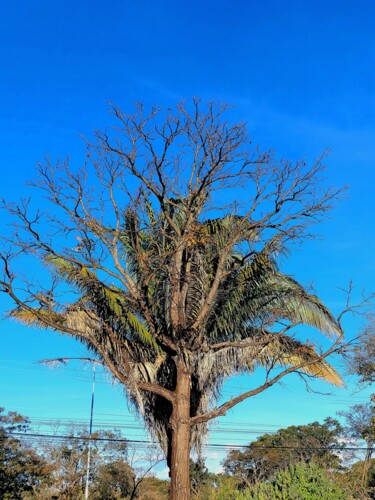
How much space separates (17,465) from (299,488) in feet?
73.4

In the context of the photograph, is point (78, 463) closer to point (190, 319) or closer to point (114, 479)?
point (114, 479)

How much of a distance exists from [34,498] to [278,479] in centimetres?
2218

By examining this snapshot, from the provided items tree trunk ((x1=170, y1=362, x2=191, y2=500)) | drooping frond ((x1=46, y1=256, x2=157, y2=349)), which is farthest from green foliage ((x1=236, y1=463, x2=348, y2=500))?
drooping frond ((x1=46, y1=256, x2=157, y2=349))

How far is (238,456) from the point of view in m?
43.2

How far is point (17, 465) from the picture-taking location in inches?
1126

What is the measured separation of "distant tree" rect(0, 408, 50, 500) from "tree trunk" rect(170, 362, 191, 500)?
761 inches

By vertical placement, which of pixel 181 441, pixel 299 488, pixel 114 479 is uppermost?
pixel 114 479

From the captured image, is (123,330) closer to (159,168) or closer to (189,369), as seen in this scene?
(189,369)

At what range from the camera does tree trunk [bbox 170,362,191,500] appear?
1100 cm

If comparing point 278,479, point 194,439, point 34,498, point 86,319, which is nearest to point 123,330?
point 86,319

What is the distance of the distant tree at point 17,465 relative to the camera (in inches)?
1090

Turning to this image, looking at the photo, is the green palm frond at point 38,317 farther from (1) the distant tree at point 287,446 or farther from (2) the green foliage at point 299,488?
(1) the distant tree at point 287,446

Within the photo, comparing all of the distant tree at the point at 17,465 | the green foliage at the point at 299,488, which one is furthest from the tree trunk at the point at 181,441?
the distant tree at the point at 17,465

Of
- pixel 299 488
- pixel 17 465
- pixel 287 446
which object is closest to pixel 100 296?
pixel 299 488
